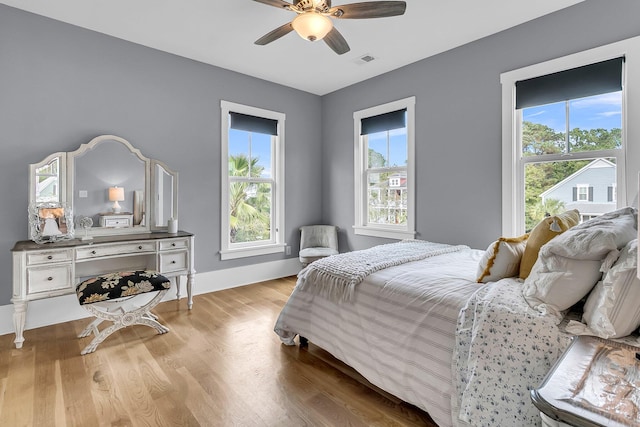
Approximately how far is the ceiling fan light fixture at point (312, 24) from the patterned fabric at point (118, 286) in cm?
226

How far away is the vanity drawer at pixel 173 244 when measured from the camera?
3203mm

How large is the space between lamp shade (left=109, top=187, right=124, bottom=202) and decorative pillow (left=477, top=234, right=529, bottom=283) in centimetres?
332

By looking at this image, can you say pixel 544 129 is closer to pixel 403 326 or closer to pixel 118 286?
pixel 403 326

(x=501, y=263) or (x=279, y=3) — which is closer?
(x=501, y=263)

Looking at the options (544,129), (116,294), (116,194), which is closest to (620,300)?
(544,129)

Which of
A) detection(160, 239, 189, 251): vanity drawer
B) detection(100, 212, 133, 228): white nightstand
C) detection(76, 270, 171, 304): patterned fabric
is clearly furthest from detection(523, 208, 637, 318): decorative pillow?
detection(100, 212, 133, 228): white nightstand

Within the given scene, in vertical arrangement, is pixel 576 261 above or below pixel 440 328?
above

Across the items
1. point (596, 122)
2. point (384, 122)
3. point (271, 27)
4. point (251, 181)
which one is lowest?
point (251, 181)

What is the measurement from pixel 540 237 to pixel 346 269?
117 centimetres

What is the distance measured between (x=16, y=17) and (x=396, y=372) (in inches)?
162

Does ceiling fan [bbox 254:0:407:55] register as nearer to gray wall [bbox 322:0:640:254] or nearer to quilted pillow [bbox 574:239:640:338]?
gray wall [bbox 322:0:640:254]

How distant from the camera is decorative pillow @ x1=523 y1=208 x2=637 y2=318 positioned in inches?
52.6

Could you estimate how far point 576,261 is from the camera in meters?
1.41

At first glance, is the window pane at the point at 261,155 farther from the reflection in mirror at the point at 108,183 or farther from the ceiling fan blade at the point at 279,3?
the ceiling fan blade at the point at 279,3
